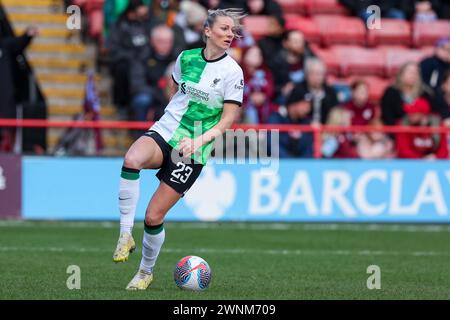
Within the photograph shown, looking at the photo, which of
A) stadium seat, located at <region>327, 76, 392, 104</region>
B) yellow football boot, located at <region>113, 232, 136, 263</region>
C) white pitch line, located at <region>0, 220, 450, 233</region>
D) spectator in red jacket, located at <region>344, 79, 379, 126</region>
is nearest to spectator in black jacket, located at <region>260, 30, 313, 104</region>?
spectator in red jacket, located at <region>344, 79, 379, 126</region>

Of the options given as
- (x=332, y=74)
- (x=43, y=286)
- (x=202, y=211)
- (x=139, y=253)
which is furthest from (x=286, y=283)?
(x=332, y=74)

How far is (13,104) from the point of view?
17.8 m

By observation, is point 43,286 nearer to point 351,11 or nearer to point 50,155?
point 50,155

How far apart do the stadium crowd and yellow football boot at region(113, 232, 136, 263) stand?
7822 millimetres

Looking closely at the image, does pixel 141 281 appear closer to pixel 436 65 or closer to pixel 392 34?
pixel 436 65

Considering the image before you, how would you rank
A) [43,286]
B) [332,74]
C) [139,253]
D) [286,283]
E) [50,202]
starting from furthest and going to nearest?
[332,74] < [50,202] < [139,253] < [286,283] < [43,286]

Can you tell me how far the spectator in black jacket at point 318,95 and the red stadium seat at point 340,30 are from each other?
3347 millimetres

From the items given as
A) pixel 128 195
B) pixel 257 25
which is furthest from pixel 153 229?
pixel 257 25

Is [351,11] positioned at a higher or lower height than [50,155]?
higher

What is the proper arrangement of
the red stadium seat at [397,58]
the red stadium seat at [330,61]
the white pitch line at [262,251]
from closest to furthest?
1. the white pitch line at [262,251]
2. the red stadium seat at [330,61]
3. the red stadium seat at [397,58]

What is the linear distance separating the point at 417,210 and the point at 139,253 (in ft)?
17.5

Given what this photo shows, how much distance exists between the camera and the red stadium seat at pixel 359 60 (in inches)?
815

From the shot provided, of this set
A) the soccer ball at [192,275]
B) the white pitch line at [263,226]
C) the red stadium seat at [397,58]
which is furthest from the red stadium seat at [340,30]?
the soccer ball at [192,275]

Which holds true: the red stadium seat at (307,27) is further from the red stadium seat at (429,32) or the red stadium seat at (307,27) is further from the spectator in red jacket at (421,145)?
the spectator in red jacket at (421,145)
